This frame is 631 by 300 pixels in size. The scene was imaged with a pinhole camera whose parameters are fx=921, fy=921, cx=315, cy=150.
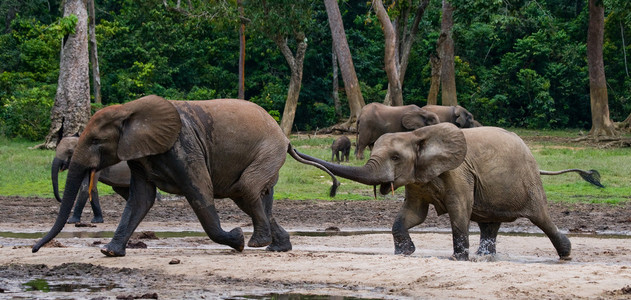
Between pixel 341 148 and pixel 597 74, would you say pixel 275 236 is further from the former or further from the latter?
pixel 597 74

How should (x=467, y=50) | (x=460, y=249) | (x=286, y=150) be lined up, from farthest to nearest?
(x=467, y=50)
(x=286, y=150)
(x=460, y=249)

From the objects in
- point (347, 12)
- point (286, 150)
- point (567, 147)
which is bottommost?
point (567, 147)

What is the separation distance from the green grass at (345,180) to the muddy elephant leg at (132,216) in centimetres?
897

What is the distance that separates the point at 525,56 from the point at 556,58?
6.66 ft

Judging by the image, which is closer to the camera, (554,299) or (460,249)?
(554,299)

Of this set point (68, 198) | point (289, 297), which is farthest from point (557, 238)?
point (68, 198)

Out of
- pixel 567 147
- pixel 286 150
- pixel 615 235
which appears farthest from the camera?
pixel 567 147

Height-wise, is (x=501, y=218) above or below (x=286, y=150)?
below

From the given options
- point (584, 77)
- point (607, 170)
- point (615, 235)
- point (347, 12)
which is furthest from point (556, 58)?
point (615, 235)

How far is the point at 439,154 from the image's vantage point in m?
10.0

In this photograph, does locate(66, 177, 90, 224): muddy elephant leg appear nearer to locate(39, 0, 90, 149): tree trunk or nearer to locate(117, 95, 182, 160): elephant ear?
locate(117, 95, 182, 160): elephant ear

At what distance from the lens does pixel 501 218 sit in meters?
10.8

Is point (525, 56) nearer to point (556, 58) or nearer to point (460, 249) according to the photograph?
point (556, 58)

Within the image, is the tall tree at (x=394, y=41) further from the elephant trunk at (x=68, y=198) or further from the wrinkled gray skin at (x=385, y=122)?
the elephant trunk at (x=68, y=198)
